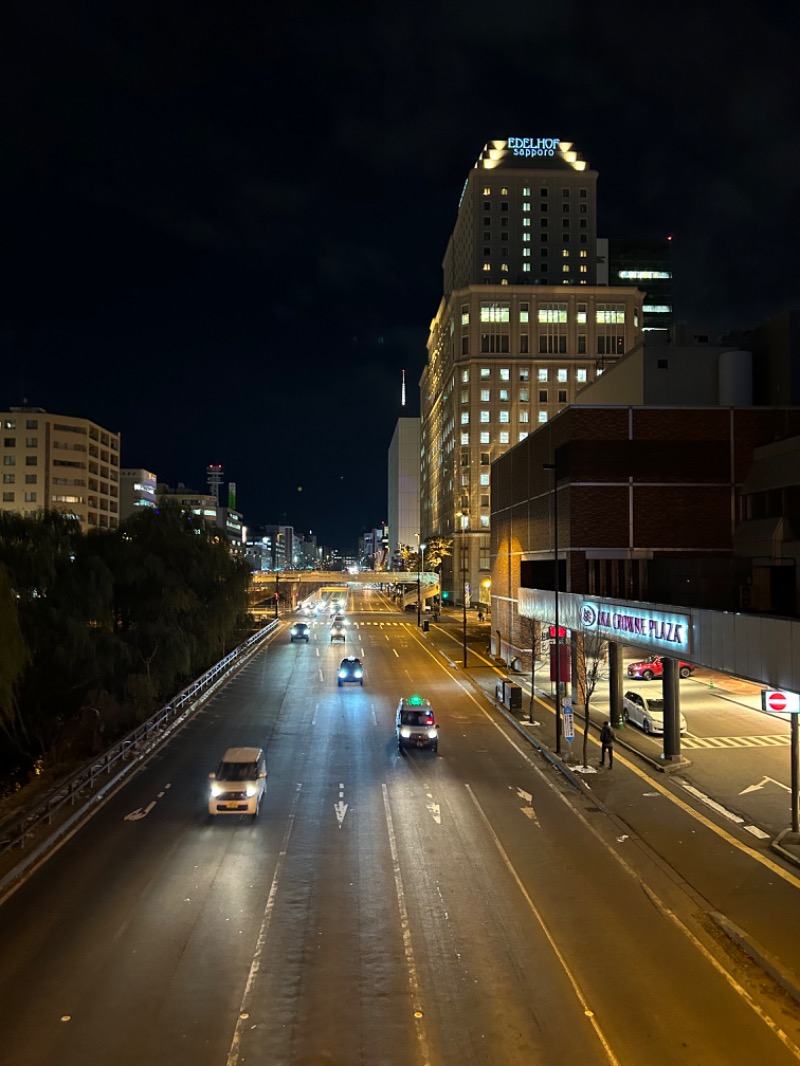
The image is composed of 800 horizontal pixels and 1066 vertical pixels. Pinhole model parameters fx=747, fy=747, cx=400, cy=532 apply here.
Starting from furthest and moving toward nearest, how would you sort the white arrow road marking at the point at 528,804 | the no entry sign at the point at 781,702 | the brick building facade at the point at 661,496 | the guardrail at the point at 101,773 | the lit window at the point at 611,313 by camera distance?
1. the lit window at the point at 611,313
2. the brick building facade at the point at 661,496
3. the white arrow road marking at the point at 528,804
4. the guardrail at the point at 101,773
5. the no entry sign at the point at 781,702

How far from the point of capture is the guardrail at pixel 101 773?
63.0 ft

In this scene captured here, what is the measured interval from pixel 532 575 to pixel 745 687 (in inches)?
559

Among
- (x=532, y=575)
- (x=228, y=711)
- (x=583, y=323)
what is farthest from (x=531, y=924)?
(x=583, y=323)

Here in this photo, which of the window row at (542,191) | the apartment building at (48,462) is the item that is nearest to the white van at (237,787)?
the apartment building at (48,462)

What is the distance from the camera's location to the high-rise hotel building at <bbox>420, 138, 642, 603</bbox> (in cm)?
12400

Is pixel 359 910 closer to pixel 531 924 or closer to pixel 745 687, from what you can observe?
pixel 531 924

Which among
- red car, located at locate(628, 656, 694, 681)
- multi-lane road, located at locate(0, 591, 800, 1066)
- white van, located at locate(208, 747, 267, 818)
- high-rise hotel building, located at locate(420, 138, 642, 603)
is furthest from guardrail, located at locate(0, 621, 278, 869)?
high-rise hotel building, located at locate(420, 138, 642, 603)

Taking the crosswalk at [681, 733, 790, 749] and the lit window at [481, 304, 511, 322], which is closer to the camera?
the crosswalk at [681, 733, 790, 749]

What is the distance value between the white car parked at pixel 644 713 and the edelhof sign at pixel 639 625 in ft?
14.8

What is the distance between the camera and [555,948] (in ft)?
46.0

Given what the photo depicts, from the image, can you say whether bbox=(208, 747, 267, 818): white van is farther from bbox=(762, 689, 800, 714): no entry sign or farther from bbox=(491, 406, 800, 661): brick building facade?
bbox=(491, 406, 800, 661): brick building facade

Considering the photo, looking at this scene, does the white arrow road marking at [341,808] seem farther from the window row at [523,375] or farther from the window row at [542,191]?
the window row at [542,191]

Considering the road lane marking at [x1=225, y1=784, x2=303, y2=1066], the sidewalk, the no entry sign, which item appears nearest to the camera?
the road lane marking at [x1=225, y1=784, x2=303, y2=1066]

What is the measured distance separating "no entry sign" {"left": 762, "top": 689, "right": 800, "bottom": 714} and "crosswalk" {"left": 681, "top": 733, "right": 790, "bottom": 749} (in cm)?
1209
